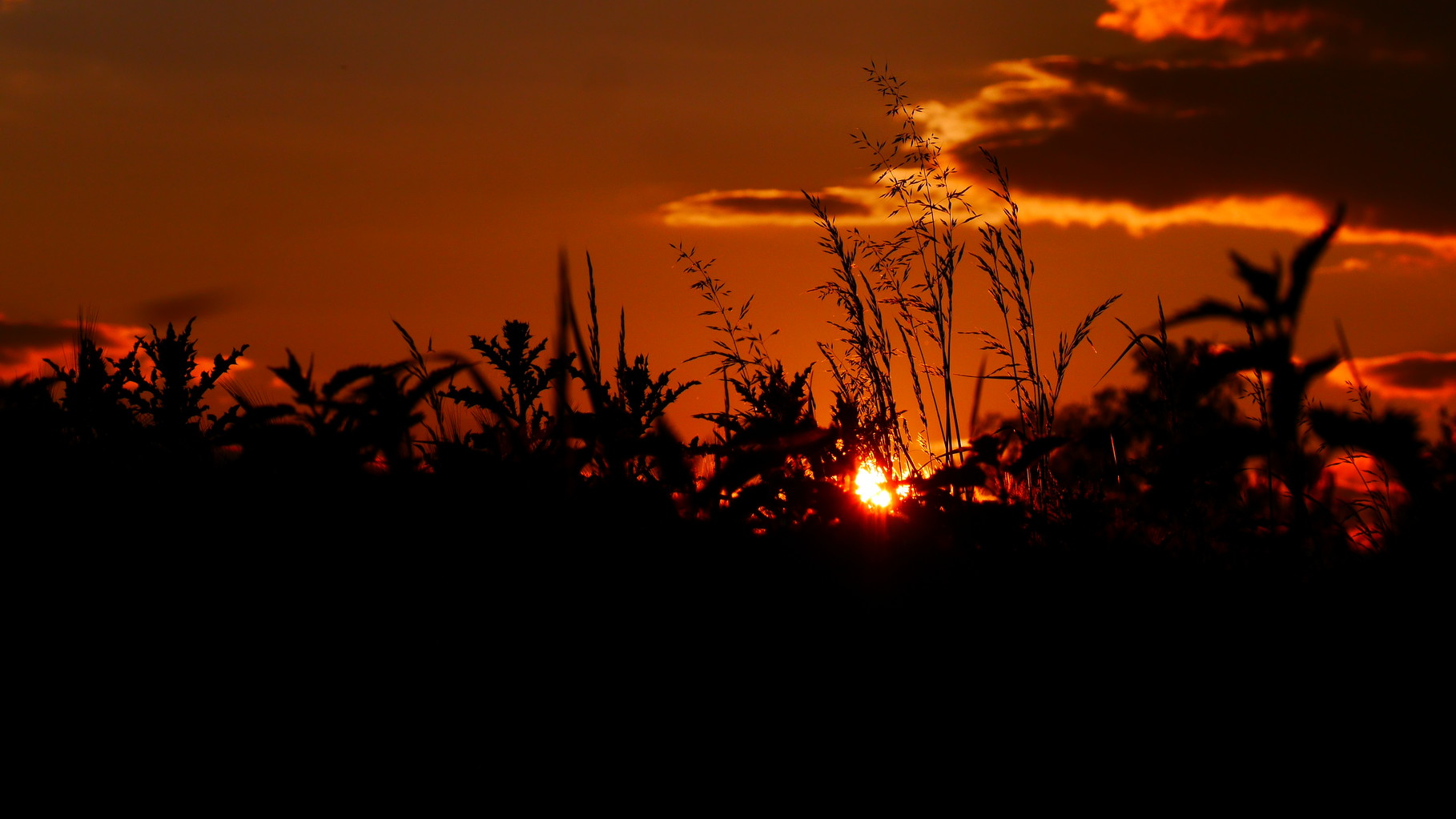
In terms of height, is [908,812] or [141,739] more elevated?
[141,739]

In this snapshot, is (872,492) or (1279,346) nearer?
(1279,346)

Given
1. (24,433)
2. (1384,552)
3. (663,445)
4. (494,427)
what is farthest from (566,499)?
(1384,552)

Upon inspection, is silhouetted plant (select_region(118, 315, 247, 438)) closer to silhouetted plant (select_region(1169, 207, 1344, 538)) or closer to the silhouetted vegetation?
the silhouetted vegetation

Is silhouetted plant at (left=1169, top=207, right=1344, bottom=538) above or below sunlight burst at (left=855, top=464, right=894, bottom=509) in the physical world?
above

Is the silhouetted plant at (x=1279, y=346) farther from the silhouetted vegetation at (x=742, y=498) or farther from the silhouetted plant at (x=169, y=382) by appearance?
the silhouetted plant at (x=169, y=382)

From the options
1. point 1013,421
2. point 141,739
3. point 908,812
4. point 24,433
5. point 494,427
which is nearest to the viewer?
point 908,812

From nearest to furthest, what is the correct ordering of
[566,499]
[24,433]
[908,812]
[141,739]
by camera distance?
[908,812] → [141,739] → [566,499] → [24,433]

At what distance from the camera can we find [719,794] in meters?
1.48

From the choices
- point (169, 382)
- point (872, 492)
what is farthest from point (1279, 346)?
point (169, 382)

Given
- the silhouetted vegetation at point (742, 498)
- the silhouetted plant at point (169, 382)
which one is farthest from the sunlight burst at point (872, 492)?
the silhouetted plant at point (169, 382)

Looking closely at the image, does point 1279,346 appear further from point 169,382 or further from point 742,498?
point 169,382

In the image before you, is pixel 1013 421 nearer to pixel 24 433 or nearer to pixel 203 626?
pixel 203 626

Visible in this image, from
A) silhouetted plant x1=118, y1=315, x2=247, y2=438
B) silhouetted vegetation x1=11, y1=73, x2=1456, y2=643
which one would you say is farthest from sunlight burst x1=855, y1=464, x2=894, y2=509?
silhouetted plant x1=118, y1=315, x2=247, y2=438

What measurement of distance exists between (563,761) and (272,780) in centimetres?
42
